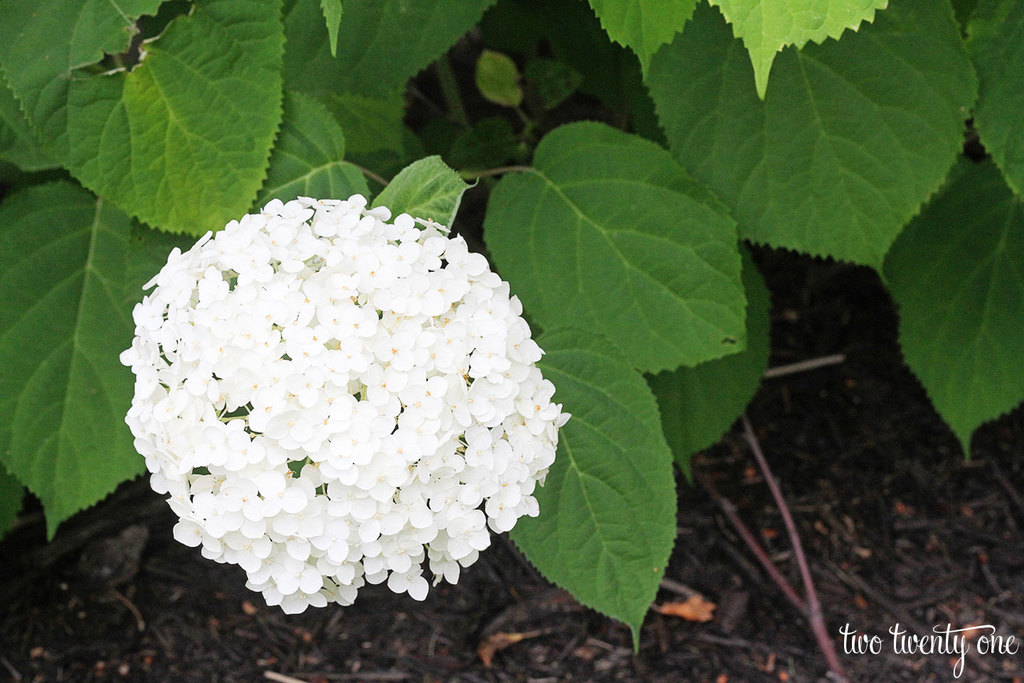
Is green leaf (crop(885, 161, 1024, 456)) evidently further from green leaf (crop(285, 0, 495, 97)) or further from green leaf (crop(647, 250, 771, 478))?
green leaf (crop(285, 0, 495, 97))

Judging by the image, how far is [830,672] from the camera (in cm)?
191

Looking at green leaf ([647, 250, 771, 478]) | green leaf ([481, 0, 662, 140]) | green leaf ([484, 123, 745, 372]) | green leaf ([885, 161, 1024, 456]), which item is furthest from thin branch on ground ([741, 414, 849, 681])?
green leaf ([481, 0, 662, 140])

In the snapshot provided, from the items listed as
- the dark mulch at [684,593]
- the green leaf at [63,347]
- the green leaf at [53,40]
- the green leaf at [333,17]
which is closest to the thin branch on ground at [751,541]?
the dark mulch at [684,593]

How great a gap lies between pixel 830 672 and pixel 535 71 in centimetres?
146

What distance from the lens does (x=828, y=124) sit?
1589mm

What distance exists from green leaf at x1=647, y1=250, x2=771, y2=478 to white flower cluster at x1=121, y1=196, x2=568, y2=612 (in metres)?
0.87

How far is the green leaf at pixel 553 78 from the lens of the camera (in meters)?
2.08

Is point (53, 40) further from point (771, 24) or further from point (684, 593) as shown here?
point (684, 593)

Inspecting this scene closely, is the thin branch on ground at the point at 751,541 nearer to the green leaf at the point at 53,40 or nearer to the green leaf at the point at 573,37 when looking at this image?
the green leaf at the point at 573,37

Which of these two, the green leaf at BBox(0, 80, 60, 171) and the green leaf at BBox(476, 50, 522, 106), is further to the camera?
the green leaf at BBox(476, 50, 522, 106)

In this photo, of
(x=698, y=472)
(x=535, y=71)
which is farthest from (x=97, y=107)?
(x=698, y=472)

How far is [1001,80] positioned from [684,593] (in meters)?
1.23

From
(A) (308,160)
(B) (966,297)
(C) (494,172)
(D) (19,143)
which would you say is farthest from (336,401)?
(B) (966,297)

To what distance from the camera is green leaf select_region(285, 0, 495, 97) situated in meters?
1.60
